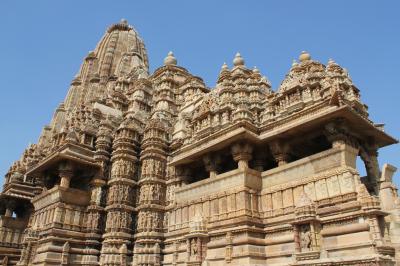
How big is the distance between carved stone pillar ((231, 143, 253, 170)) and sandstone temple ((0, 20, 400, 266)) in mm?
52

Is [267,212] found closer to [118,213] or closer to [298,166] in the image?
[298,166]

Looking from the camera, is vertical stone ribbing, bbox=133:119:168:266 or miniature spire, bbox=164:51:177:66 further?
miniature spire, bbox=164:51:177:66

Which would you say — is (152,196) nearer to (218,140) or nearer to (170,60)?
(218,140)

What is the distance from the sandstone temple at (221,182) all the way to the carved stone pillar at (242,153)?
2.0 inches

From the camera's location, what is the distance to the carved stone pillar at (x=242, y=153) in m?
17.3

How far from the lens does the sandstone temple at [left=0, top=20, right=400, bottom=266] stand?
13.8 m

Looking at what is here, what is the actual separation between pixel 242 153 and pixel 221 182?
1949mm

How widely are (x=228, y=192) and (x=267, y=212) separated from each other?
2.13 meters

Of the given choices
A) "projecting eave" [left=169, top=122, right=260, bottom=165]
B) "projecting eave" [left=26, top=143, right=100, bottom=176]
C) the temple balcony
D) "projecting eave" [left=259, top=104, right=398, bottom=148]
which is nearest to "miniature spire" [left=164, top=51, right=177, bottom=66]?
"projecting eave" [left=26, top=143, right=100, bottom=176]

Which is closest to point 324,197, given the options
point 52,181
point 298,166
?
point 298,166

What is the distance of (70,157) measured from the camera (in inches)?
850

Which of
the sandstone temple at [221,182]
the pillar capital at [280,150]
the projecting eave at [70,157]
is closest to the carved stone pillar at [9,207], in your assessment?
the sandstone temple at [221,182]

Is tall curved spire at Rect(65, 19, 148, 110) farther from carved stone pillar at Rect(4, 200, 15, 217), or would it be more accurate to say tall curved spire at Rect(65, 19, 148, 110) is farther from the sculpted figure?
the sculpted figure

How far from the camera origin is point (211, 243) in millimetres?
16906
